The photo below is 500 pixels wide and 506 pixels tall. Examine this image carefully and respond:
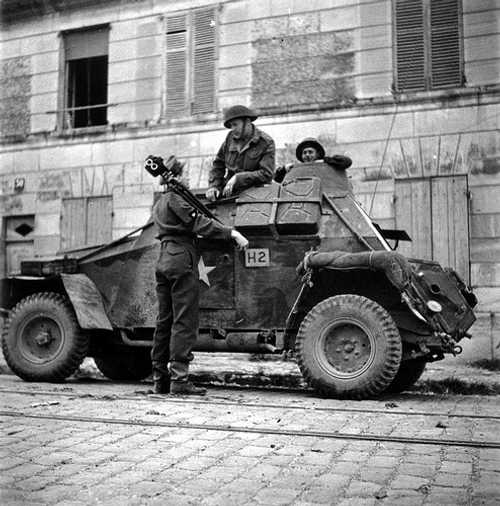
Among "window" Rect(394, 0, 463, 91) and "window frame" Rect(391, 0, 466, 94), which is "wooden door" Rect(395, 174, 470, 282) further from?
"window" Rect(394, 0, 463, 91)

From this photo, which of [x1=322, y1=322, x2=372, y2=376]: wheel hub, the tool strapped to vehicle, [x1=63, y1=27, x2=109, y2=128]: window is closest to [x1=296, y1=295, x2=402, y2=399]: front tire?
[x1=322, y1=322, x2=372, y2=376]: wheel hub

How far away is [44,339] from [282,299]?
2.57 meters

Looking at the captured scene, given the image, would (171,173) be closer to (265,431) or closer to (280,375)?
(265,431)

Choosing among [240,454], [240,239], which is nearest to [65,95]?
[240,239]

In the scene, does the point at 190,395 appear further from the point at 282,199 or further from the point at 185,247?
the point at 282,199

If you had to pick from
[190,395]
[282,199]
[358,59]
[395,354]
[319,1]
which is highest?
[319,1]

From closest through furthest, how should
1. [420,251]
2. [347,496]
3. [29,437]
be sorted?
1. [347,496]
2. [29,437]
3. [420,251]

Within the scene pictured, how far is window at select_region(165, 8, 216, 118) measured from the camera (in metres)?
14.0

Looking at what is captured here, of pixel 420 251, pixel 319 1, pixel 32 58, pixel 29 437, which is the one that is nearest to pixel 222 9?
pixel 319 1

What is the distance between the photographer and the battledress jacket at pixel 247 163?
7.20 metres

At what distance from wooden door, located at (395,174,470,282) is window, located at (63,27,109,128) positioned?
6.79m

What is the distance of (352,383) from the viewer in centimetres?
607

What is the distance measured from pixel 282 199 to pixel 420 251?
5412mm

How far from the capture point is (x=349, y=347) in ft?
20.4
